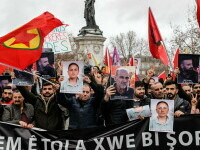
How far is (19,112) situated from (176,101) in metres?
2.61

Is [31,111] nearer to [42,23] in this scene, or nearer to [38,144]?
[38,144]

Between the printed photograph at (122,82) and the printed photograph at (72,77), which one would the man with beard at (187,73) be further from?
the printed photograph at (72,77)

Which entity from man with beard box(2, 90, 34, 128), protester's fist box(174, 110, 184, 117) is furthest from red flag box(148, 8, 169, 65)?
man with beard box(2, 90, 34, 128)

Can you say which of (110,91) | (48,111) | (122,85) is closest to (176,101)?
(122,85)

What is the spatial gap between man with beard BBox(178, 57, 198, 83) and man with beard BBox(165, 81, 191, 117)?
0.73 feet

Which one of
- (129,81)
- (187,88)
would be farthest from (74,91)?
(187,88)

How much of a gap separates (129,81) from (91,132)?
100cm

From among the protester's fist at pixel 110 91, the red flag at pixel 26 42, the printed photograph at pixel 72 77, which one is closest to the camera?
the protester's fist at pixel 110 91

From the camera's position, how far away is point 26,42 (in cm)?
775

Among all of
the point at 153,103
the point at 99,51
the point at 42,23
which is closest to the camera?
the point at 153,103

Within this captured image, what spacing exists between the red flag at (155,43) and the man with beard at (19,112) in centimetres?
322

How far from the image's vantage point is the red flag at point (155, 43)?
9.47 metres

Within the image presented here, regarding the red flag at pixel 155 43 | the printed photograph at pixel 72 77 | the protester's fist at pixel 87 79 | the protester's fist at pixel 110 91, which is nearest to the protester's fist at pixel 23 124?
the printed photograph at pixel 72 77

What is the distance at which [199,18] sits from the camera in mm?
8172
